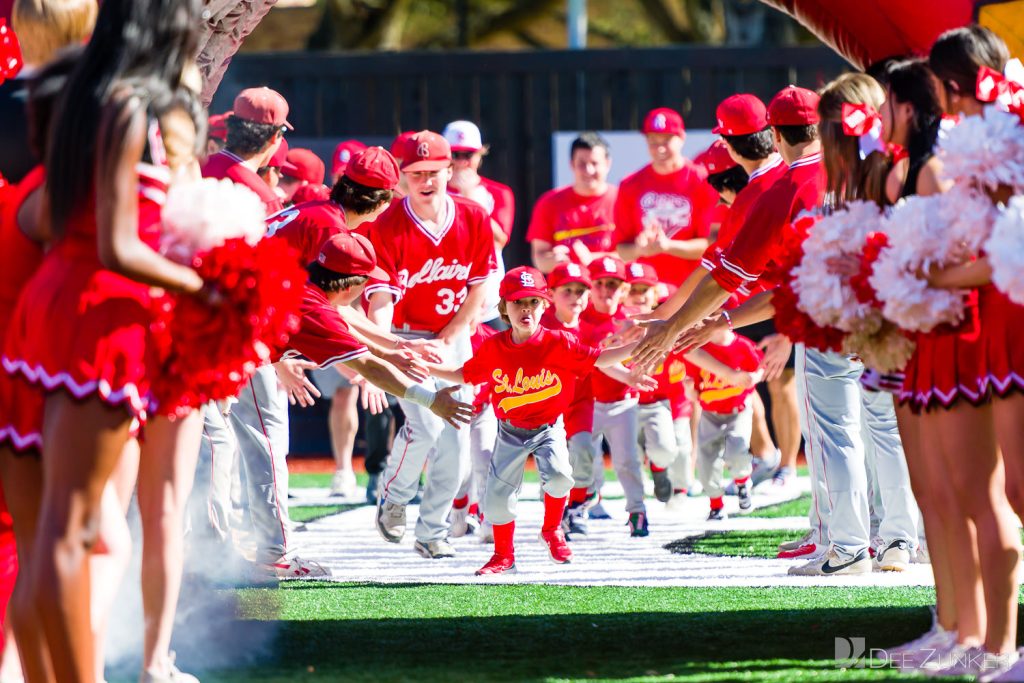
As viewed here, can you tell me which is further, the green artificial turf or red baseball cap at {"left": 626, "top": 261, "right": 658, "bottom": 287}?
red baseball cap at {"left": 626, "top": 261, "right": 658, "bottom": 287}

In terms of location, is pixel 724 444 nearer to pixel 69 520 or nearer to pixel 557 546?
pixel 557 546

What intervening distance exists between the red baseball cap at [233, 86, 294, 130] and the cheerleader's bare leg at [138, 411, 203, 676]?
256 cm

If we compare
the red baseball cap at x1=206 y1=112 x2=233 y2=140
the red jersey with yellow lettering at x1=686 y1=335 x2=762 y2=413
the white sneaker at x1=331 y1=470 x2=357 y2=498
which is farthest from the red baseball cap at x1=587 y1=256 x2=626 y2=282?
the white sneaker at x1=331 y1=470 x2=357 y2=498

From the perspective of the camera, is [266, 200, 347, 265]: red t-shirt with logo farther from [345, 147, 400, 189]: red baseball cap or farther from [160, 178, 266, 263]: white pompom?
[160, 178, 266, 263]: white pompom

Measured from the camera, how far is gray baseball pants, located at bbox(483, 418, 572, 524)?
6.40m

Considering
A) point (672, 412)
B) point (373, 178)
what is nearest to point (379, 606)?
point (373, 178)

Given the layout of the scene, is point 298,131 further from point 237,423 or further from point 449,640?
point 449,640

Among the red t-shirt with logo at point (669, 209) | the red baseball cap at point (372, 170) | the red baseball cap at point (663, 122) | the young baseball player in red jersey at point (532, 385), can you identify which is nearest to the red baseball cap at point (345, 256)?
the red baseball cap at point (372, 170)

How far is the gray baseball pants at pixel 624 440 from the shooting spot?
24.7ft

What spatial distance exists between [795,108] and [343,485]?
4567 mm

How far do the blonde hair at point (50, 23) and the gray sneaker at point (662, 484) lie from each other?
200 inches

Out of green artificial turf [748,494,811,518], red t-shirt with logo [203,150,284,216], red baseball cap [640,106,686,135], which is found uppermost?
red baseball cap [640,106,686,135]

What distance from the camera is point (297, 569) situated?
6293mm

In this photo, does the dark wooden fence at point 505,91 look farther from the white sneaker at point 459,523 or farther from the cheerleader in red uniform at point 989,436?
the cheerleader in red uniform at point 989,436
